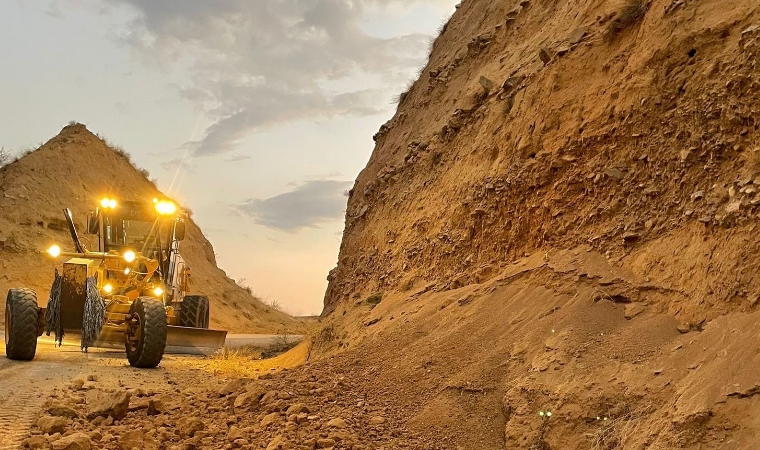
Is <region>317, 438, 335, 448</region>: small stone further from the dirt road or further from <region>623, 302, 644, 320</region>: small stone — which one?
<region>623, 302, 644, 320</region>: small stone

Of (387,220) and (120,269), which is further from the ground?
(387,220)

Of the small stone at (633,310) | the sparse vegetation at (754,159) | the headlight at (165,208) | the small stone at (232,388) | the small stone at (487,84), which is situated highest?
the small stone at (487,84)

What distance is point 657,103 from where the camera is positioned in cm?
665

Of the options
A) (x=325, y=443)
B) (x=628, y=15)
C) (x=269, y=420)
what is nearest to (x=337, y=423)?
(x=325, y=443)

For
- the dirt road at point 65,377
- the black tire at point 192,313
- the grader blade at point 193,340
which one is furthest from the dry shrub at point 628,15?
the black tire at point 192,313

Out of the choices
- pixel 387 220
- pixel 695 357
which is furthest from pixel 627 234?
pixel 387 220

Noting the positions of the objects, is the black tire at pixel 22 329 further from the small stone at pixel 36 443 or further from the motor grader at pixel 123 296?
the small stone at pixel 36 443

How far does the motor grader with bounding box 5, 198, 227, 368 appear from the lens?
32.8ft

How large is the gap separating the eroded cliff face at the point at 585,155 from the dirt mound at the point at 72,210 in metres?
16.4

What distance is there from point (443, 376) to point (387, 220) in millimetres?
5823

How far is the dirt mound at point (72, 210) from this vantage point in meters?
24.0

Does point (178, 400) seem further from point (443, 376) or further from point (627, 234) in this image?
point (627, 234)

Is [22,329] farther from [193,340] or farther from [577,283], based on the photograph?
[577,283]

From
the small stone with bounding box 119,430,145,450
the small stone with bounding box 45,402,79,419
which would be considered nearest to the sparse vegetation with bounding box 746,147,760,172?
the small stone with bounding box 119,430,145,450
